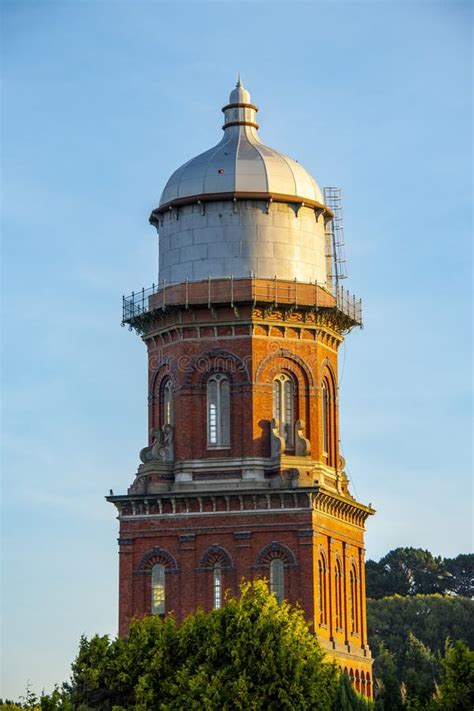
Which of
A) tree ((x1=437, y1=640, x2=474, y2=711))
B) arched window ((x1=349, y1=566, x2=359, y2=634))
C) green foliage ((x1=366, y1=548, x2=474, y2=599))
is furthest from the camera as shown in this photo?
green foliage ((x1=366, y1=548, x2=474, y2=599))

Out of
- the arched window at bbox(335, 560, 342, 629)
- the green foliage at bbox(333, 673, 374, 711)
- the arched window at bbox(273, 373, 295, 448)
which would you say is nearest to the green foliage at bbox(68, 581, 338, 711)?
the green foliage at bbox(333, 673, 374, 711)

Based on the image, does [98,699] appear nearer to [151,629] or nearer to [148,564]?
[151,629]

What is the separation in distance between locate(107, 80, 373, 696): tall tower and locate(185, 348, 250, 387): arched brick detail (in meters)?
0.06

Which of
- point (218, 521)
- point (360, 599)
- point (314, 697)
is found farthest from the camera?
point (360, 599)

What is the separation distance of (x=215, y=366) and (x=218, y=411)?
1915mm

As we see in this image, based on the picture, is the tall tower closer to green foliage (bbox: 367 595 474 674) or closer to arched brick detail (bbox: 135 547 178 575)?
arched brick detail (bbox: 135 547 178 575)

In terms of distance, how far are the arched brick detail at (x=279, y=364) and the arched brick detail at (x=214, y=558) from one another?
286 inches

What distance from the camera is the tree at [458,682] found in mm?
69812

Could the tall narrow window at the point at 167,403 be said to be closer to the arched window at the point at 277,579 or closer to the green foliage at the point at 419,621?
the arched window at the point at 277,579

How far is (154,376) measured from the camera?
8569 cm

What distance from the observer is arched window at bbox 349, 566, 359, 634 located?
8500 centimetres

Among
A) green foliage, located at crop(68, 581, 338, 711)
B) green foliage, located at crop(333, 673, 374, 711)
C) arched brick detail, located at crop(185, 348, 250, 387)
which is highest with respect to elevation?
arched brick detail, located at crop(185, 348, 250, 387)

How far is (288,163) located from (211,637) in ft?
76.0

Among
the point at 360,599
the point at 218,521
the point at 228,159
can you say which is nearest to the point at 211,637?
the point at 218,521
